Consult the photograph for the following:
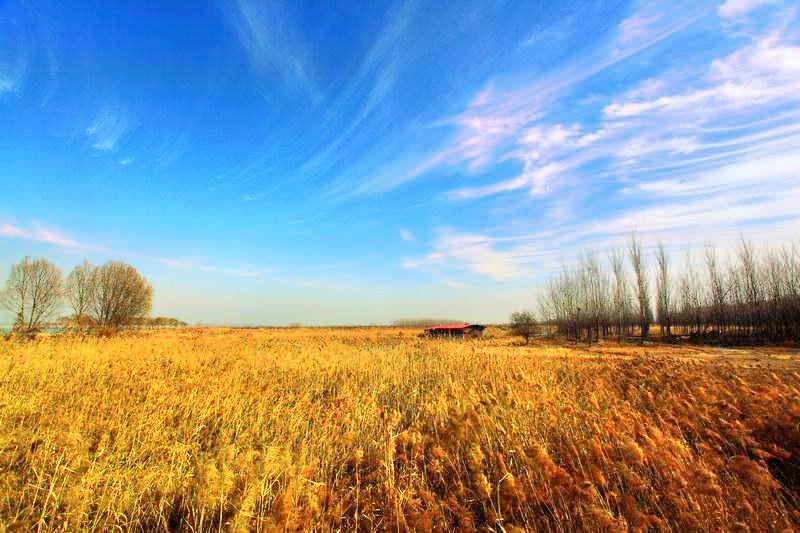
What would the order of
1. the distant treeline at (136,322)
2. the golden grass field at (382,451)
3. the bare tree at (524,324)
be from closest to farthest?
1. the golden grass field at (382,451)
2. the distant treeline at (136,322)
3. the bare tree at (524,324)

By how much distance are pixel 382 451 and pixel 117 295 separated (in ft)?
138

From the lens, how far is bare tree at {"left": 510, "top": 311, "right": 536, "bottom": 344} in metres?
30.6

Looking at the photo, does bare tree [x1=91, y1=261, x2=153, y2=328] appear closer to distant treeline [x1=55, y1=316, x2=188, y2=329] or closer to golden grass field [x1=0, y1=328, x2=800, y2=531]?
distant treeline [x1=55, y1=316, x2=188, y2=329]

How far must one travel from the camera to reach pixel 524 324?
31.0m

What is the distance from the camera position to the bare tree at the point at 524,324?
101 ft

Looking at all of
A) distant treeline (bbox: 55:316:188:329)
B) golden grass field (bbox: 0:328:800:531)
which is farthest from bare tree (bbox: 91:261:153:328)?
golden grass field (bbox: 0:328:800:531)

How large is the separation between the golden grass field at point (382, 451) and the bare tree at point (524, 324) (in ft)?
72.5

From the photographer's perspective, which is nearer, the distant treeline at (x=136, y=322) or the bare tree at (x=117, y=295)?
the distant treeline at (x=136, y=322)

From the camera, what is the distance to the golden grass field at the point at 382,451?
2.85 metres

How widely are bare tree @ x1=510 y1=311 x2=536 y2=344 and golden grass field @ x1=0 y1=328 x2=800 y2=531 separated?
22.1m

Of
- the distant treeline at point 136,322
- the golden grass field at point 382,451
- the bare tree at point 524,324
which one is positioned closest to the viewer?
the golden grass field at point 382,451

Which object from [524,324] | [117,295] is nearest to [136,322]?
[117,295]

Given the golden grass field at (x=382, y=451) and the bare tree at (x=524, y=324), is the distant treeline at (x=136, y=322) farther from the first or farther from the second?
the bare tree at (x=524, y=324)

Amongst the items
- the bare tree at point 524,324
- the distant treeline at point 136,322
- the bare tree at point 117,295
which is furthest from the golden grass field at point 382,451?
the bare tree at point 117,295
